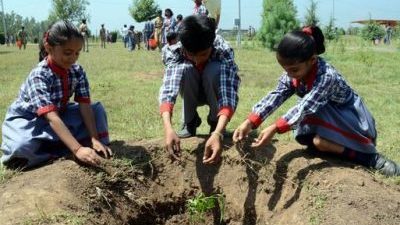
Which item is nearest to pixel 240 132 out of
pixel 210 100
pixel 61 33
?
pixel 210 100

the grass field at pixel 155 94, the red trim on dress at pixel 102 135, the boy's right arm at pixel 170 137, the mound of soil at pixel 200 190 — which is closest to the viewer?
the mound of soil at pixel 200 190

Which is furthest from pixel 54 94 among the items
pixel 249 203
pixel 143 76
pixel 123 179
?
pixel 143 76

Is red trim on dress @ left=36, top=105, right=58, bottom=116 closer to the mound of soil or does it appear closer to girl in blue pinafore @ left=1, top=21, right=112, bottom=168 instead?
girl in blue pinafore @ left=1, top=21, right=112, bottom=168

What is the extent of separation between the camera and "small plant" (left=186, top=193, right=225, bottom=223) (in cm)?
324

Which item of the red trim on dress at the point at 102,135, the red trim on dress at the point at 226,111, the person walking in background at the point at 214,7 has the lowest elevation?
the red trim on dress at the point at 102,135

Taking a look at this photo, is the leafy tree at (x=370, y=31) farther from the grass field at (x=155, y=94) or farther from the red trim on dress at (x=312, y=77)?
the red trim on dress at (x=312, y=77)

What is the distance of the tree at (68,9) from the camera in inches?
1599

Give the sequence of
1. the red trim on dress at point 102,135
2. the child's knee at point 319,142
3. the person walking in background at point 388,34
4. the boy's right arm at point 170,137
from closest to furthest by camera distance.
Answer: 1. the boy's right arm at point 170,137
2. the child's knee at point 319,142
3. the red trim on dress at point 102,135
4. the person walking in background at point 388,34

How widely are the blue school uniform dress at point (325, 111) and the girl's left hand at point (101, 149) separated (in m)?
0.99

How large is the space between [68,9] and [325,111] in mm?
41646

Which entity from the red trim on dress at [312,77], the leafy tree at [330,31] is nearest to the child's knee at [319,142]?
the red trim on dress at [312,77]

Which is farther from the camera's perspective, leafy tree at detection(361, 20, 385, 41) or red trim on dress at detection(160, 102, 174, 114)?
leafy tree at detection(361, 20, 385, 41)

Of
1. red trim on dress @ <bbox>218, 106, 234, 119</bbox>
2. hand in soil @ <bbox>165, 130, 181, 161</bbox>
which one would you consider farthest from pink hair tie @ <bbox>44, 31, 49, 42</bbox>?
red trim on dress @ <bbox>218, 106, 234, 119</bbox>

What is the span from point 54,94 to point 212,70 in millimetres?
1089
